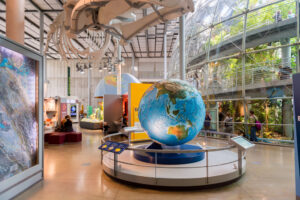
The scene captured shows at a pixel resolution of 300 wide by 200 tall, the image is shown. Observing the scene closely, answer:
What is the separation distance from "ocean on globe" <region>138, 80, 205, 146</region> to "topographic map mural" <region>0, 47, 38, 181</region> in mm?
3031

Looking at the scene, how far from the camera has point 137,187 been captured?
5117 mm

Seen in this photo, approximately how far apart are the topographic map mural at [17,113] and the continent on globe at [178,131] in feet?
11.9

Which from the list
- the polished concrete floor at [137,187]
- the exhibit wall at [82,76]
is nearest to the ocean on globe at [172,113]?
the polished concrete floor at [137,187]

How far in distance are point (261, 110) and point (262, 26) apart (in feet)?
15.2

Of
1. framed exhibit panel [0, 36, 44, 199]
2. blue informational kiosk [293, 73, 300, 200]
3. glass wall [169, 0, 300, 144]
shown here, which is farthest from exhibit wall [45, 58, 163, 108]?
blue informational kiosk [293, 73, 300, 200]

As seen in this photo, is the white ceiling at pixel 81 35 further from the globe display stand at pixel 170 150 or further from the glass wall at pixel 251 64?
the globe display stand at pixel 170 150

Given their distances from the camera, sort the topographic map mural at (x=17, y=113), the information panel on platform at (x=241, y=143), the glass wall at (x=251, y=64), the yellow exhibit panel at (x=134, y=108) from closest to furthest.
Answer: the topographic map mural at (x=17, y=113)
the information panel on platform at (x=241, y=143)
the glass wall at (x=251, y=64)
the yellow exhibit panel at (x=134, y=108)

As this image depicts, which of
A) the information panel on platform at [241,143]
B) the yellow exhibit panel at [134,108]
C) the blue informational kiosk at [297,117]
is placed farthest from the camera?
the yellow exhibit panel at [134,108]

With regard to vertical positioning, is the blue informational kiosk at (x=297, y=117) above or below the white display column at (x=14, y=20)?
below

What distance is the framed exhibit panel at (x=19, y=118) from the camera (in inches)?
170

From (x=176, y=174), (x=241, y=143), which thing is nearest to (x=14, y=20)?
(x=176, y=174)

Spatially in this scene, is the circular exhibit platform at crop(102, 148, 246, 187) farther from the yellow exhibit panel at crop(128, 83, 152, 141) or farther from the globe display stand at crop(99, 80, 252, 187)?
the yellow exhibit panel at crop(128, 83, 152, 141)

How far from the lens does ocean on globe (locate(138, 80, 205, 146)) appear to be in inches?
229

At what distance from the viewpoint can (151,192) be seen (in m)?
4.84
